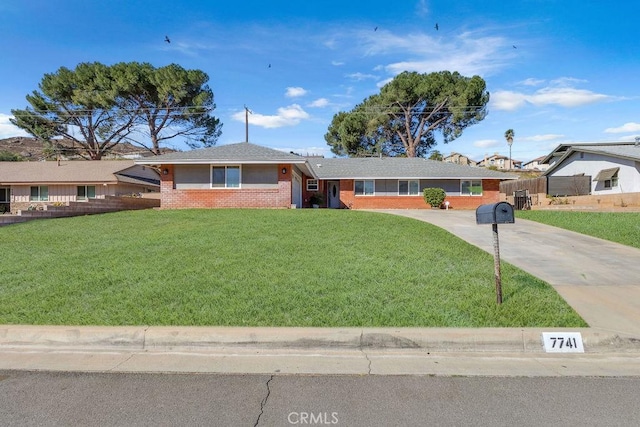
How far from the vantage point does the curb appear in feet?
14.6

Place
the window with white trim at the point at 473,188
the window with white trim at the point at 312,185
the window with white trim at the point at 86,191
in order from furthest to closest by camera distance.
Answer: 1. the window with white trim at the point at 312,185
2. the window with white trim at the point at 86,191
3. the window with white trim at the point at 473,188

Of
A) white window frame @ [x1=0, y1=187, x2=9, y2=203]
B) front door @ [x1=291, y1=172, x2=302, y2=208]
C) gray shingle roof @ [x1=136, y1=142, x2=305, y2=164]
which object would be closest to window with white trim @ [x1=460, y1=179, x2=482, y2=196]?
front door @ [x1=291, y1=172, x2=302, y2=208]

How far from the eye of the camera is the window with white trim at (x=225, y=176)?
19516mm

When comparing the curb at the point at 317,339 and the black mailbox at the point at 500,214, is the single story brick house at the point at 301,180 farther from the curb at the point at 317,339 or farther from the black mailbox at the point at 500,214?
the curb at the point at 317,339

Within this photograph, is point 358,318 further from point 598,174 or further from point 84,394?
point 598,174

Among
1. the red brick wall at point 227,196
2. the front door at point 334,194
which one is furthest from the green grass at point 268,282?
the front door at point 334,194

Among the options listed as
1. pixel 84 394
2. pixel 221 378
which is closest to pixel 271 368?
pixel 221 378

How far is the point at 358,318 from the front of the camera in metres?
4.89

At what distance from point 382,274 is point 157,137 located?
3528 centimetres

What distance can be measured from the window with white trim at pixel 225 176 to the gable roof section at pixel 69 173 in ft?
36.2

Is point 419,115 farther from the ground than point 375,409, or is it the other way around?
point 419,115

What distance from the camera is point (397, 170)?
26859 millimetres

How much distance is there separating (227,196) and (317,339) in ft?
51.5

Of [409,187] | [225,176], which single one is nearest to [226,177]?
[225,176]
